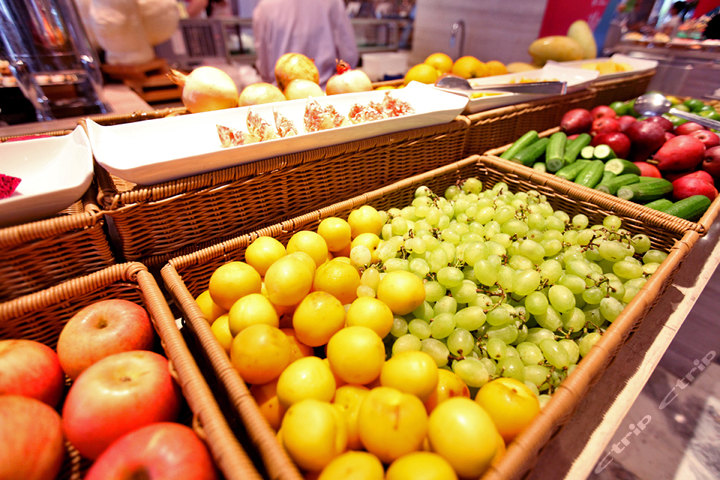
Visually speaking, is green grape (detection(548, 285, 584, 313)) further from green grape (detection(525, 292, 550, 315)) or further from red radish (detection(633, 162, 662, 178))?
red radish (detection(633, 162, 662, 178))

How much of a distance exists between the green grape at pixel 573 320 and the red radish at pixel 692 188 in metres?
0.84

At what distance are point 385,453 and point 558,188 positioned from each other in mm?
1035

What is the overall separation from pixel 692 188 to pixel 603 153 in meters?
0.30

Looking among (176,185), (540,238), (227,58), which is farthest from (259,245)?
(227,58)

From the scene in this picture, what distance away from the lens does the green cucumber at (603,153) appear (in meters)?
1.33

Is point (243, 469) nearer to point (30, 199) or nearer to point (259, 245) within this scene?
point (259, 245)

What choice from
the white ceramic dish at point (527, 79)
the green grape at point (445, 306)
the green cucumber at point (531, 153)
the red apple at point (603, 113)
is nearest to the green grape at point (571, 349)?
the green grape at point (445, 306)

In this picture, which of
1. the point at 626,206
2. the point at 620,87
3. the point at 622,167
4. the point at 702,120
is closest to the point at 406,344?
the point at 626,206

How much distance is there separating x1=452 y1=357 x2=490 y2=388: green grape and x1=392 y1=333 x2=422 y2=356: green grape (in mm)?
87

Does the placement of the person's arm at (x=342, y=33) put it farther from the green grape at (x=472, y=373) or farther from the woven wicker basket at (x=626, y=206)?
the green grape at (x=472, y=373)

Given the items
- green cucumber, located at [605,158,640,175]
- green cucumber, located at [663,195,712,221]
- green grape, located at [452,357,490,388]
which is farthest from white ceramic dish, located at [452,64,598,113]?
green grape, located at [452,357,490,388]

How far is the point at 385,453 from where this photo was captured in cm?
47

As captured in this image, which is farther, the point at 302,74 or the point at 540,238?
the point at 302,74

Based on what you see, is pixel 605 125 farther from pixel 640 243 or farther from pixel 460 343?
pixel 460 343
